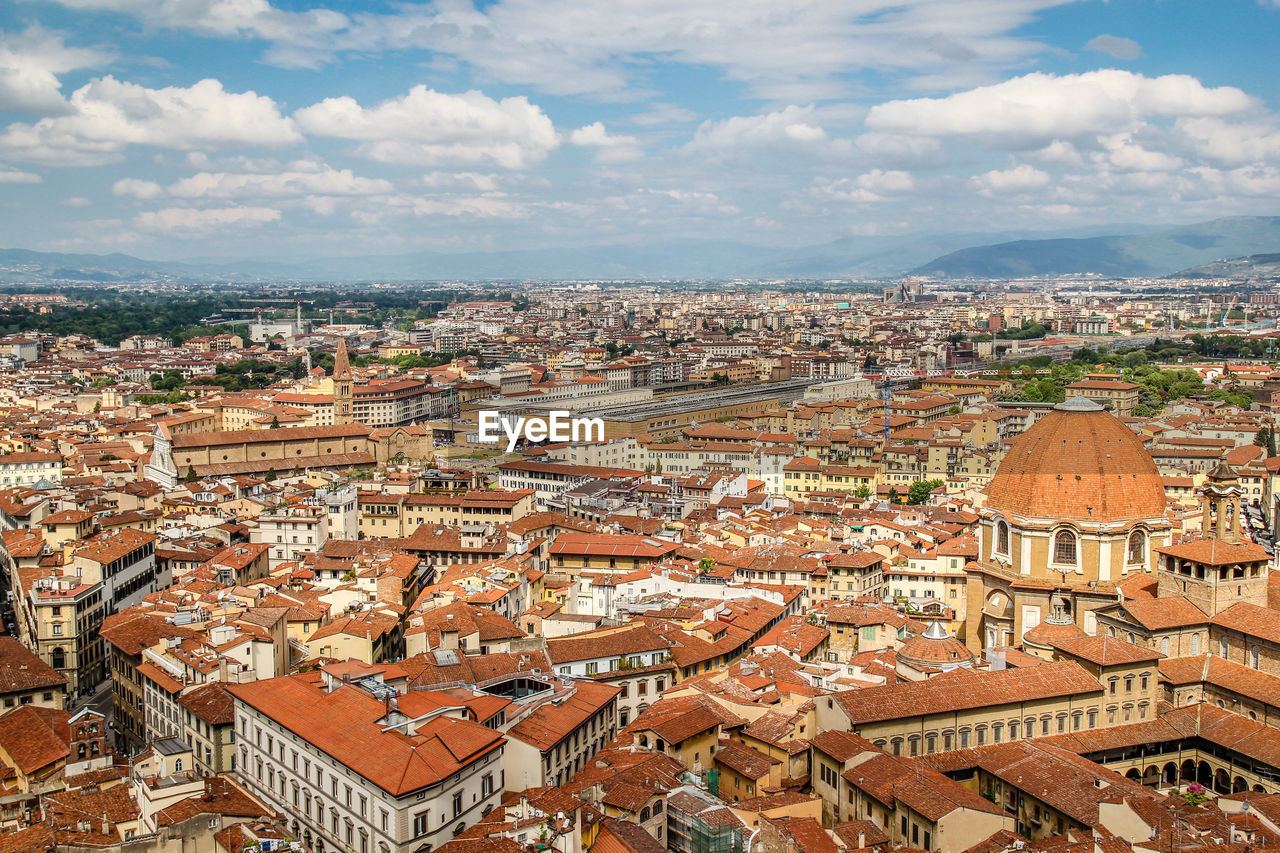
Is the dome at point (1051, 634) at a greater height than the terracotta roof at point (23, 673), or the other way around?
the dome at point (1051, 634)

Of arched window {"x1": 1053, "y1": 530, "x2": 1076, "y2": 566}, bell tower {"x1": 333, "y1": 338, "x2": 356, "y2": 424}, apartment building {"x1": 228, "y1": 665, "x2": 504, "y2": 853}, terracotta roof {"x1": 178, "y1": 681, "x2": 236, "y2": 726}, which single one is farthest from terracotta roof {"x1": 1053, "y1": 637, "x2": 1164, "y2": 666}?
bell tower {"x1": 333, "y1": 338, "x2": 356, "y2": 424}

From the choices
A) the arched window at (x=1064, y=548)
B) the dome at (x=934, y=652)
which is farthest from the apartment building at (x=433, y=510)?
the arched window at (x=1064, y=548)

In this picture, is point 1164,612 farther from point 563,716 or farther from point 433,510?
point 433,510

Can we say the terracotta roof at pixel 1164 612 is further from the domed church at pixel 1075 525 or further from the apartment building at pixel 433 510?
the apartment building at pixel 433 510

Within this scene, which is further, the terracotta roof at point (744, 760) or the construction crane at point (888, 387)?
the construction crane at point (888, 387)

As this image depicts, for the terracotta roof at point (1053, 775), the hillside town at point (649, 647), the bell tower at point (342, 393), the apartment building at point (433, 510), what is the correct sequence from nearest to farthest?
1. the terracotta roof at point (1053, 775)
2. the hillside town at point (649, 647)
3. the apartment building at point (433, 510)
4. the bell tower at point (342, 393)

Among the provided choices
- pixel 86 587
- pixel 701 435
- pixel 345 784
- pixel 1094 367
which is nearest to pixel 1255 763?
pixel 345 784

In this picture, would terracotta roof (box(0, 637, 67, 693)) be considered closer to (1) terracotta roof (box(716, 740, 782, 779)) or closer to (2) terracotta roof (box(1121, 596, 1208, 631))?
(1) terracotta roof (box(716, 740, 782, 779))

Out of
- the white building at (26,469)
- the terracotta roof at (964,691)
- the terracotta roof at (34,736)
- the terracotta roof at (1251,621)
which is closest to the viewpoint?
the terracotta roof at (964,691)
